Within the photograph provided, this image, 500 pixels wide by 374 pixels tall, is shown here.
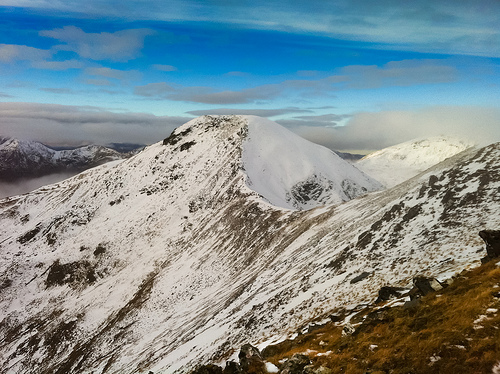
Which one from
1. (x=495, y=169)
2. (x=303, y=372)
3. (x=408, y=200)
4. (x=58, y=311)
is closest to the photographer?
(x=303, y=372)

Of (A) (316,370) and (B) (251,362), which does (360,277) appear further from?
(A) (316,370)

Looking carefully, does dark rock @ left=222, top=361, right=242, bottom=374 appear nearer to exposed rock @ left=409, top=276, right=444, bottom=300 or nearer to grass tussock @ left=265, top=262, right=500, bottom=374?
grass tussock @ left=265, top=262, right=500, bottom=374

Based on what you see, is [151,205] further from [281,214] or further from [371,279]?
[371,279]

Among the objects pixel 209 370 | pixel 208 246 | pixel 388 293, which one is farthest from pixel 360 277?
pixel 208 246

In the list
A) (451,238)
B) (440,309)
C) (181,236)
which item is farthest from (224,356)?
(181,236)

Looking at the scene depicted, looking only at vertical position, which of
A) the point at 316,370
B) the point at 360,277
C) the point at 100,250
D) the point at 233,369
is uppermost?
the point at 316,370

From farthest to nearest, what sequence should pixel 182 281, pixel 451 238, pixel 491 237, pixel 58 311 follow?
pixel 58 311, pixel 182 281, pixel 451 238, pixel 491 237

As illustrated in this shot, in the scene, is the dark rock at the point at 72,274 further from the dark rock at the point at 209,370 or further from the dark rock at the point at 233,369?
the dark rock at the point at 233,369

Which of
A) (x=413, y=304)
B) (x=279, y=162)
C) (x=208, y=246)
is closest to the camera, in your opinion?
(x=413, y=304)
